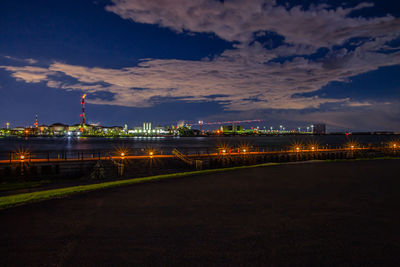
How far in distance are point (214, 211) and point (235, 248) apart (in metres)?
2.56

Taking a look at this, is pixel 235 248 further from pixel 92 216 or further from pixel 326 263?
pixel 92 216

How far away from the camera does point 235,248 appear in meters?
5.18

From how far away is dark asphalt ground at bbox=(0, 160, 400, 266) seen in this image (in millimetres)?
4809

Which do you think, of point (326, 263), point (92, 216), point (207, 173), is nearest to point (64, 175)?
point (207, 173)

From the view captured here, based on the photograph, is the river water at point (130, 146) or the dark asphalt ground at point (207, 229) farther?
the river water at point (130, 146)

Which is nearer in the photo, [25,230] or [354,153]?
[25,230]

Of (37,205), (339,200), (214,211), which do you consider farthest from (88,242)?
(339,200)

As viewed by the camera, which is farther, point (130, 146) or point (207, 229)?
point (130, 146)

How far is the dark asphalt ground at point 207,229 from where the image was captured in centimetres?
481

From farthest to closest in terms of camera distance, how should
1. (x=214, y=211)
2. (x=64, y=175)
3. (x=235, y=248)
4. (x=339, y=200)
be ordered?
(x=64, y=175) < (x=339, y=200) < (x=214, y=211) < (x=235, y=248)

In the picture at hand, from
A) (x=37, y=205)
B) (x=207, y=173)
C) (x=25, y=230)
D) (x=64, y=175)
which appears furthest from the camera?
(x=64, y=175)

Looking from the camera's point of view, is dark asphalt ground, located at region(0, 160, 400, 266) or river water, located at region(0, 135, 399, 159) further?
river water, located at region(0, 135, 399, 159)

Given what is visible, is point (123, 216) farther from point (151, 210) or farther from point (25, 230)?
point (25, 230)

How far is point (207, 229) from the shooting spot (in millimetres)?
6223
